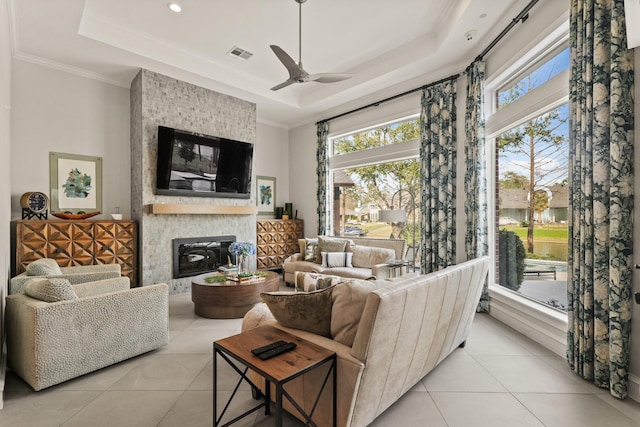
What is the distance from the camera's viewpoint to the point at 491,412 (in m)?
1.94

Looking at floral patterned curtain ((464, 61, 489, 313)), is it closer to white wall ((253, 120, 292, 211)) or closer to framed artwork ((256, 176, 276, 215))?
white wall ((253, 120, 292, 211))

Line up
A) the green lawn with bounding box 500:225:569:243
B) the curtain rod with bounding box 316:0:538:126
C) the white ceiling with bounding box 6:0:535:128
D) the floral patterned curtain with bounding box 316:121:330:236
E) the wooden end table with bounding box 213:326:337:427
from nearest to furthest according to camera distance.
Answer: the wooden end table with bounding box 213:326:337:427, the green lawn with bounding box 500:225:569:243, the curtain rod with bounding box 316:0:538:126, the white ceiling with bounding box 6:0:535:128, the floral patterned curtain with bounding box 316:121:330:236

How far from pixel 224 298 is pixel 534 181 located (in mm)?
3855

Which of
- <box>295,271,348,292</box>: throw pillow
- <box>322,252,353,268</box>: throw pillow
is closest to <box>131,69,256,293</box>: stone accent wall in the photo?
<box>322,252,353,268</box>: throw pillow

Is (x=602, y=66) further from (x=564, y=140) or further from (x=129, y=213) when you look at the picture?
(x=129, y=213)

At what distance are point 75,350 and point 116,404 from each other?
0.59 metres

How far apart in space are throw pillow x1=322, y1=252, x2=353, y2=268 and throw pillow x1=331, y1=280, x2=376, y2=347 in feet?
11.2

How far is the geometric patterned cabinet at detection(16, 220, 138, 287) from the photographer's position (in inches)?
151

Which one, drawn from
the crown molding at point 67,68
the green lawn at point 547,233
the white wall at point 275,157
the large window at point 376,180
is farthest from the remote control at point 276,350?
the white wall at point 275,157

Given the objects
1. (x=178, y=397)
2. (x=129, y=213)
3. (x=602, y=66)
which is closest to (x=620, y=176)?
(x=602, y=66)

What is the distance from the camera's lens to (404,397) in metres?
2.10

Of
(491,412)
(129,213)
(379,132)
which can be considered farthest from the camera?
(379,132)

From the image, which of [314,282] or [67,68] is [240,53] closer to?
[67,68]

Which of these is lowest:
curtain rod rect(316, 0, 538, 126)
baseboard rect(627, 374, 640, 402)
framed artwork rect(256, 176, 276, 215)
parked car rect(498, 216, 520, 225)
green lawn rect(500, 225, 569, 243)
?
baseboard rect(627, 374, 640, 402)
